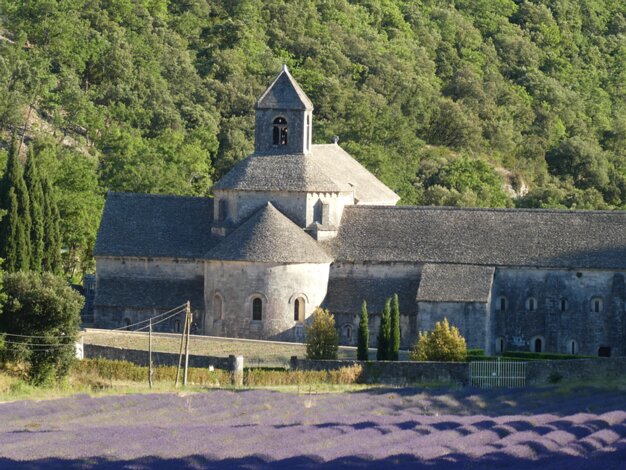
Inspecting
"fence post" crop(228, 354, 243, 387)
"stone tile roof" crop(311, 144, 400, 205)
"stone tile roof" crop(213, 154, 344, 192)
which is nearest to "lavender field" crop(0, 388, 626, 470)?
"fence post" crop(228, 354, 243, 387)

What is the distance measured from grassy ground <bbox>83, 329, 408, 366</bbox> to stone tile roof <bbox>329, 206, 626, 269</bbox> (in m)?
5.99

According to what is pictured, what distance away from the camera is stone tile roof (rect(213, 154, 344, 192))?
314ft

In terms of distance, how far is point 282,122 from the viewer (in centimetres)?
9862

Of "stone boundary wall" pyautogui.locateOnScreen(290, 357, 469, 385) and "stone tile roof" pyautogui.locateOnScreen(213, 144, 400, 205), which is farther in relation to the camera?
"stone tile roof" pyautogui.locateOnScreen(213, 144, 400, 205)

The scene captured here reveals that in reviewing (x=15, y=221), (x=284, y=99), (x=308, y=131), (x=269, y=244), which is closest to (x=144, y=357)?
(x=269, y=244)

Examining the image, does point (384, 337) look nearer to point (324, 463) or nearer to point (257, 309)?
point (257, 309)

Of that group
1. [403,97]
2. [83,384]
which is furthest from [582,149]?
[83,384]

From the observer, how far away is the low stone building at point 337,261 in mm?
92000

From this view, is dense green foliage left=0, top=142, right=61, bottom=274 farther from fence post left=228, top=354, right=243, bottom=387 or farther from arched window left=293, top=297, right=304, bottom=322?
fence post left=228, top=354, right=243, bottom=387

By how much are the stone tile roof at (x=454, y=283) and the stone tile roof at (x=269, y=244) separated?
519 cm

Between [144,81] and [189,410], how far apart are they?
83067 millimetres

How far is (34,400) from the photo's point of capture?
238 ft

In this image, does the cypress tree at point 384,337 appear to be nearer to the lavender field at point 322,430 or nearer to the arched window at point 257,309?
the arched window at point 257,309

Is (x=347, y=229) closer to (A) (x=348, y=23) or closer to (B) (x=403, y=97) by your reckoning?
(B) (x=403, y=97)
